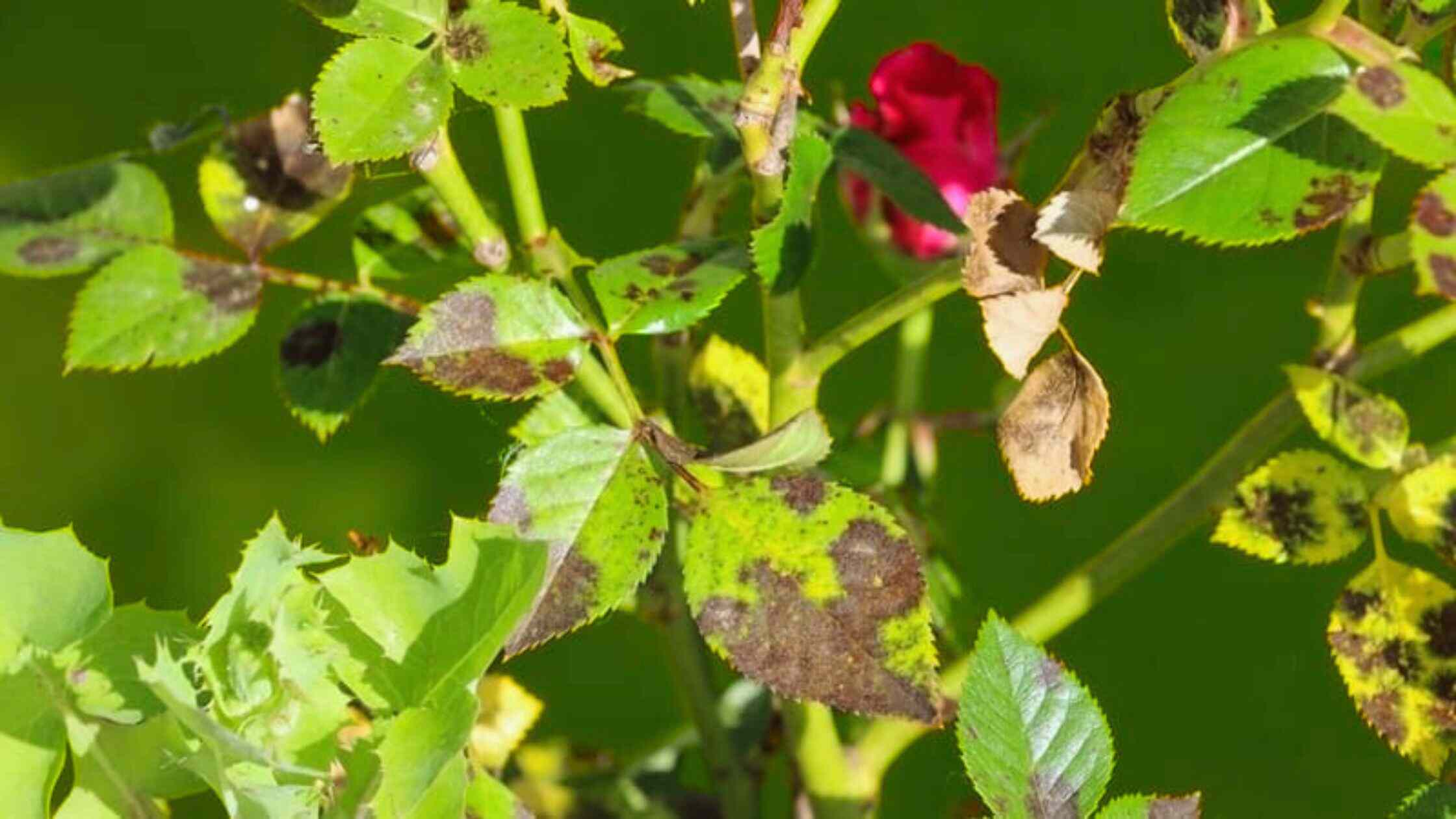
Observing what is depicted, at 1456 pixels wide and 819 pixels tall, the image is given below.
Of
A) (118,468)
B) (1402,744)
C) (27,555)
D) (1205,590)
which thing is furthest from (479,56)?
(118,468)

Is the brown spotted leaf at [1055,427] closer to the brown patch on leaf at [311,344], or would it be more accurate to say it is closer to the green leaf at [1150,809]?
the green leaf at [1150,809]

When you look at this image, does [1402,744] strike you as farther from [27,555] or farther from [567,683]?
[567,683]

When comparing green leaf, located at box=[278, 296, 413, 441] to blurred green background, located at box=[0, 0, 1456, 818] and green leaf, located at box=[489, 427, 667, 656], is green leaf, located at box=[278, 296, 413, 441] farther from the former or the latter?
blurred green background, located at box=[0, 0, 1456, 818]

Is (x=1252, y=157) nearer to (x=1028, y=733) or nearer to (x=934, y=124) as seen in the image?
(x=1028, y=733)

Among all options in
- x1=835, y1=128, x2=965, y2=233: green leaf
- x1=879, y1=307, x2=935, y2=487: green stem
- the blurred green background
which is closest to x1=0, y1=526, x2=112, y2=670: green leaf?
x1=835, y1=128, x2=965, y2=233: green leaf

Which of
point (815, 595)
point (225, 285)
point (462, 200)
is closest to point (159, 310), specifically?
point (225, 285)

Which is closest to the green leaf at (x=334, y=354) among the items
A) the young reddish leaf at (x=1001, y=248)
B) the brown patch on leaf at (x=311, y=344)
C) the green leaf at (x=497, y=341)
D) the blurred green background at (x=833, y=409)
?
the brown patch on leaf at (x=311, y=344)
